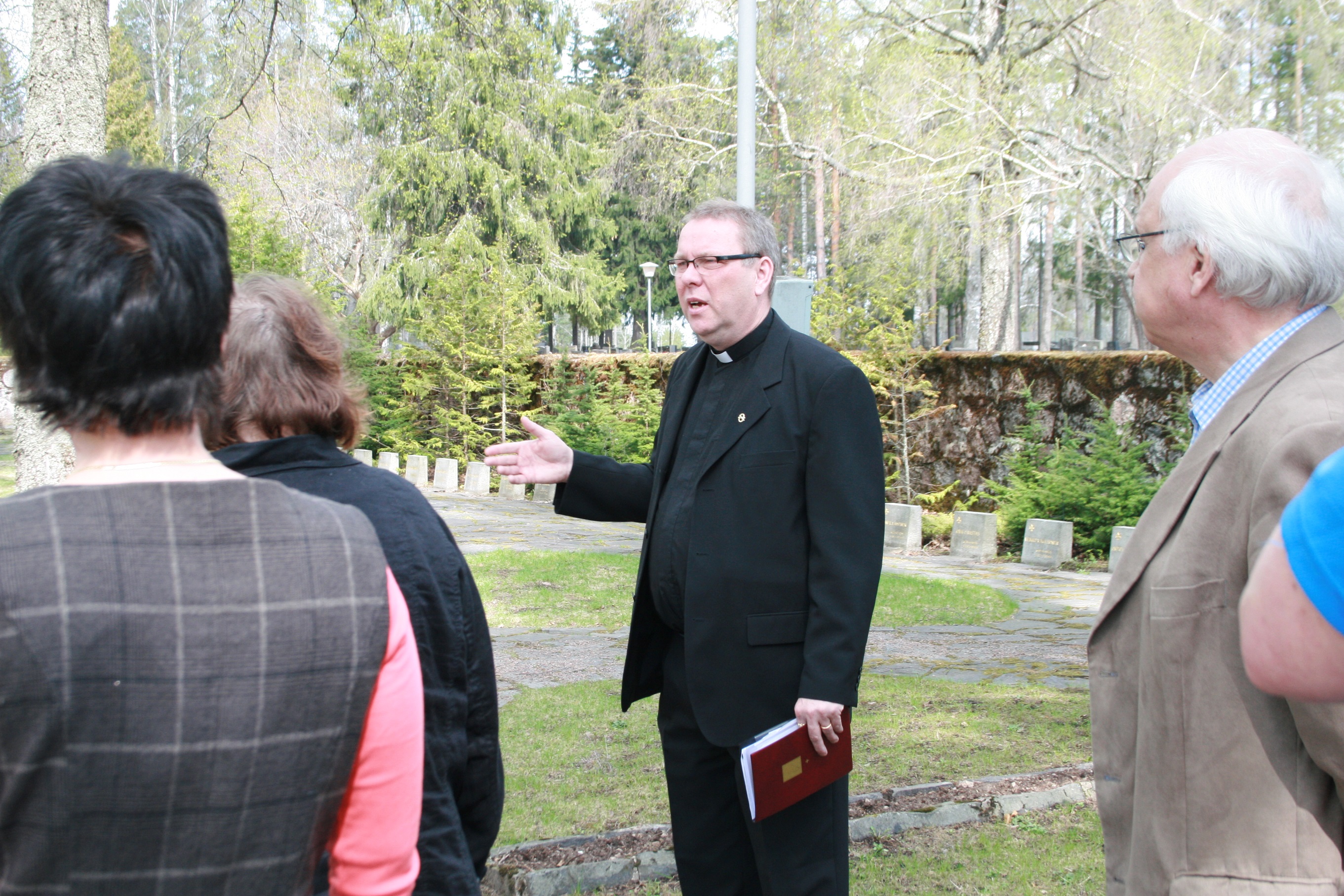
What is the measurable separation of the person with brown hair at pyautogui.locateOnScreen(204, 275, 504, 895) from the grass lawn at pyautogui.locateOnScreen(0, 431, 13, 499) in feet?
36.8

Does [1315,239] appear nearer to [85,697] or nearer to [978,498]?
[85,697]

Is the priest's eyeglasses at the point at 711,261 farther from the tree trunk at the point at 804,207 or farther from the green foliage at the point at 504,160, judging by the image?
the tree trunk at the point at 804,207

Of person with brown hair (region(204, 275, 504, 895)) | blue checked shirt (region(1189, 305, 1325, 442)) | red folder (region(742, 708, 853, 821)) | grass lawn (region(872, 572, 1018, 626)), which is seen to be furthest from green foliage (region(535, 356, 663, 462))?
blue checked shirt (region(1189, 305, 1325, 442))

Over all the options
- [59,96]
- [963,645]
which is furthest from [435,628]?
[963,645]

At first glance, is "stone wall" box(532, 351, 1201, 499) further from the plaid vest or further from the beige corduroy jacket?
the plaid vest

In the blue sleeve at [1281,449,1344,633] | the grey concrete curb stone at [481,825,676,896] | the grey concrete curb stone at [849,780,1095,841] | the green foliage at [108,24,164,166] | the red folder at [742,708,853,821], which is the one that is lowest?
the grey concrete curb stone at [849,780,1095,841]

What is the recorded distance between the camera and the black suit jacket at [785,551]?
8.39 feet

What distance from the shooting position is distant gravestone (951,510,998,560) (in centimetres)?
1063

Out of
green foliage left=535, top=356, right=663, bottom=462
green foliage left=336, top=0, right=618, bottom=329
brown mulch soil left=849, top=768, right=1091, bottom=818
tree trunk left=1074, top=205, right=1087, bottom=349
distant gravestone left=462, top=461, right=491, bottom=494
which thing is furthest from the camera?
tree trunk left=1074, top=205, right=1087, bottom=349

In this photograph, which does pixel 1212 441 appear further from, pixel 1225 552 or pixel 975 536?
pixel 975 536

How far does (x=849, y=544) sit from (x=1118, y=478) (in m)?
8.63

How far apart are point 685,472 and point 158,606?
1897 mm

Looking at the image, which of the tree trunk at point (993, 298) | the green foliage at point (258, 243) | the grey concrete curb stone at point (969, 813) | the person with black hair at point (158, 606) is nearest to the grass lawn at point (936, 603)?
the grey concrete curb stone at point (969, 813)

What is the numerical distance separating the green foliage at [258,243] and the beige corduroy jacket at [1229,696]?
15.5 meters
